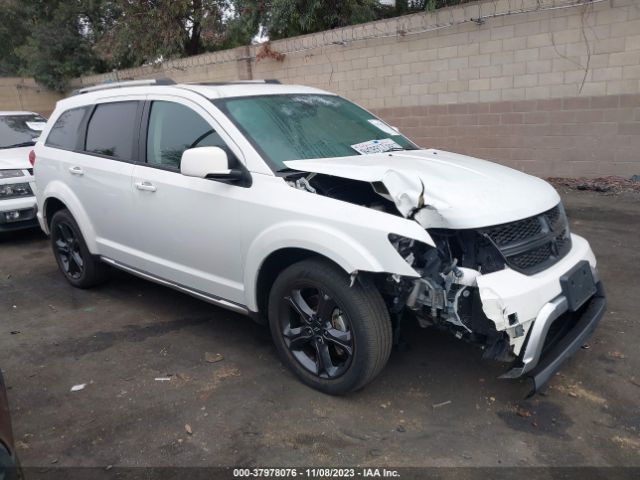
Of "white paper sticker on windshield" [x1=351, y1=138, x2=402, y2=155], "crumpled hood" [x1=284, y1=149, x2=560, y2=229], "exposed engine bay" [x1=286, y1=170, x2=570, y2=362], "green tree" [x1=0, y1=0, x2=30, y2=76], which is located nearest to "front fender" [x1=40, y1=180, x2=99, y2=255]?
"crumpled hood" [x1=284, y1=149, x2=560, y2=229]

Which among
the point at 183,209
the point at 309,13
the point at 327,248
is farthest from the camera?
the point at 309,13

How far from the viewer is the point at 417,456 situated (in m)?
2.75

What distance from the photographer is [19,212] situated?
23.2 feet

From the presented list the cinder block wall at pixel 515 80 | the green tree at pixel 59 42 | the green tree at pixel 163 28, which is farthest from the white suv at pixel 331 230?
the green tree at pixel 59 42

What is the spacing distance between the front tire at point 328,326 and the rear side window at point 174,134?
109 cm

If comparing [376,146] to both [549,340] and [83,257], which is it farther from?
[83,257]

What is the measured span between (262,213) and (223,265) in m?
0.55

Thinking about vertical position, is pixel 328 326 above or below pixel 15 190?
below

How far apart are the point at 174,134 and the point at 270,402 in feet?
6.64

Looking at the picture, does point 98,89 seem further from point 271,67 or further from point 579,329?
point 271,67

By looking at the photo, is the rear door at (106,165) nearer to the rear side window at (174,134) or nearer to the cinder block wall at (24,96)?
the rear side window at (174,134)

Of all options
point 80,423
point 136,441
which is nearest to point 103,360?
point 80,423

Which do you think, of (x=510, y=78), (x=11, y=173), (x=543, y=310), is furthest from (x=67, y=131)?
(x=510, y=78)

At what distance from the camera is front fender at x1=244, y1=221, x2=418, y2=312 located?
2.80m
